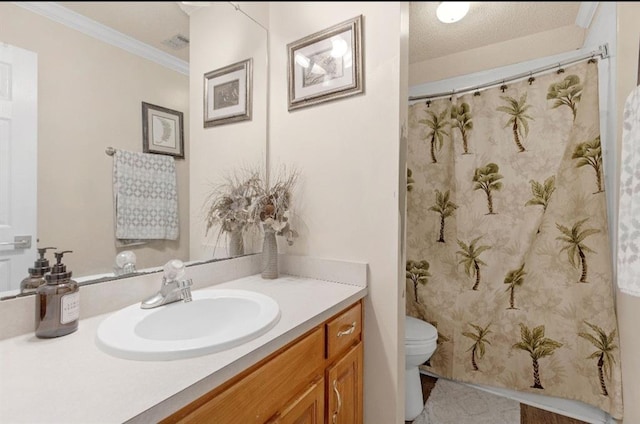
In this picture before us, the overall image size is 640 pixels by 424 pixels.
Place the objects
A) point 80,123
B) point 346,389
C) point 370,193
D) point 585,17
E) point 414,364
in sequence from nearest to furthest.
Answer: point 585,17, point 80,123, point 346,389, point 370,193, point 414,364

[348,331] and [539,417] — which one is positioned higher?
[348,331]

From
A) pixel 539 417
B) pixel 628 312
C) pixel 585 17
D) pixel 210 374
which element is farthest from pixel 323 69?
pixel 539 417

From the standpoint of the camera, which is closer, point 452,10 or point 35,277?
point 452,10

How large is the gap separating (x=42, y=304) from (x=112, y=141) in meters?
0.47

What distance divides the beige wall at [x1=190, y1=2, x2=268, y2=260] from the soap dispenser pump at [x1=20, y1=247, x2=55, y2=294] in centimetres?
44

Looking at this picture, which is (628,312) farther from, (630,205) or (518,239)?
(630,205)

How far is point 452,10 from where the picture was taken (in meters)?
0.35

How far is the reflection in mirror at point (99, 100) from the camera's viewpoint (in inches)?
27.3

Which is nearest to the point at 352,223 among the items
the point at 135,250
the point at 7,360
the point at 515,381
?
the point at 135,250

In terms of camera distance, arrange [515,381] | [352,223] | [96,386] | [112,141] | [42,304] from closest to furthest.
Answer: [96,386] → [42,304] → [112,141] → [352,223] → [515,381]

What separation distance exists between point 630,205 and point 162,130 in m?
1.59

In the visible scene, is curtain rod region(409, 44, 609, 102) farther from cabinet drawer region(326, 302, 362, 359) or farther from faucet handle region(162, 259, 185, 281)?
faucet handle region(162, 259, 185, 281)

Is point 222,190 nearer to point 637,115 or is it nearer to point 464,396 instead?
point 637,115

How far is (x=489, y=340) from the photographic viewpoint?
5.74 feet
